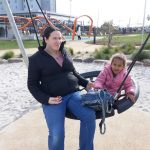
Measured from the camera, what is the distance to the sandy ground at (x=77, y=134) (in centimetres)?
336

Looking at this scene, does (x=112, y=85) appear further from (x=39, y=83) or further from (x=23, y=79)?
(x=23, y=79)

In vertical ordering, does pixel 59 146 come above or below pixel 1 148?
above

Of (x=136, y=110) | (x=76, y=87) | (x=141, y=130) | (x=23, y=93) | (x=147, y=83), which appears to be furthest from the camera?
(x=147, y=83)

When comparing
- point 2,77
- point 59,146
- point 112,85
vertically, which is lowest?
point 2,77

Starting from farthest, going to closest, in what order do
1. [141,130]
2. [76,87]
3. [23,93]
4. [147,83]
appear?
1. [147,83]
2. [23,93]
3. [141,130]
4. [76,87]

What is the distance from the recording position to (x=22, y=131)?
3.80m

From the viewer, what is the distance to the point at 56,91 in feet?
9.28

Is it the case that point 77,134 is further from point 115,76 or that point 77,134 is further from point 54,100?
point 54,100

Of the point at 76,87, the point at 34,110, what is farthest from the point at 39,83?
the point at 34,110

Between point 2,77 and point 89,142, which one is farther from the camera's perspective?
point 2,77

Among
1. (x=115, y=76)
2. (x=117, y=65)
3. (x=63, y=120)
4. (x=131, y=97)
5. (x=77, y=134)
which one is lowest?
(x=77, y=134)

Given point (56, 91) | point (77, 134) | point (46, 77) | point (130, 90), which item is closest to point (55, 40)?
point (46, 77)

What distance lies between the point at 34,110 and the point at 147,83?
298cm

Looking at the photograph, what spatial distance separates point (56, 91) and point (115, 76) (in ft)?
2.20
